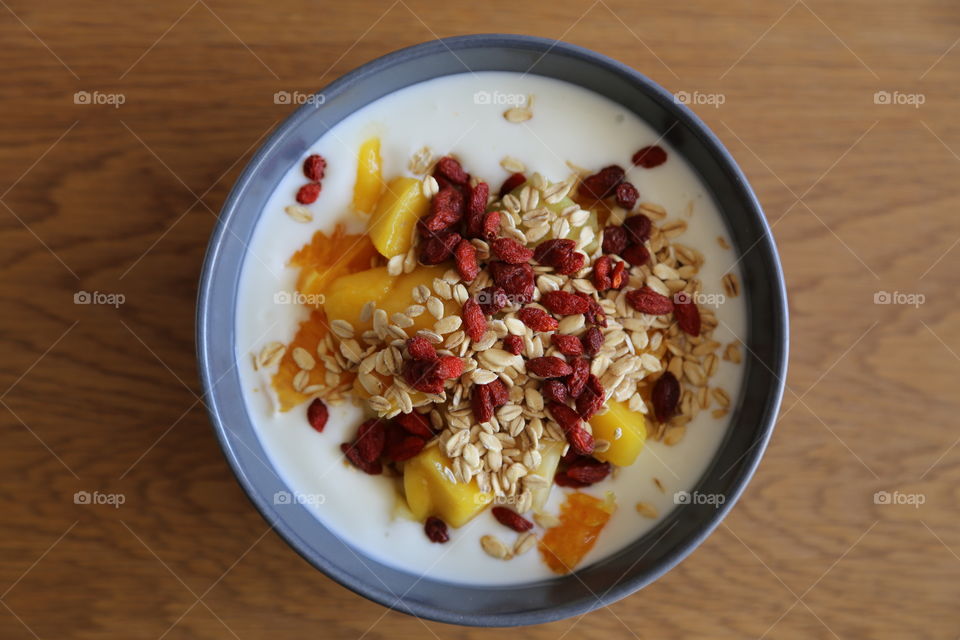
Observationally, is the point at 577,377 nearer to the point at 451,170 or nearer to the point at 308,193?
the point at 451,170

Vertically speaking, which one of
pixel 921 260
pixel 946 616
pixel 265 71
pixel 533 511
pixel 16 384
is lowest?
pixel 946 616

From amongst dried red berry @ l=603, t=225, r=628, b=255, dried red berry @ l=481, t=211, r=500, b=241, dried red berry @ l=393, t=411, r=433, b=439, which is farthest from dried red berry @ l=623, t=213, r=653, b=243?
dried red berry @ l=393, t=411, r=433, b=439

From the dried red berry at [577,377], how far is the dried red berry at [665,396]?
0.50 ft

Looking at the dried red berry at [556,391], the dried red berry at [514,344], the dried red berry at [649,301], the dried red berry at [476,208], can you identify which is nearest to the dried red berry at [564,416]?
the dried red berry at [556,391]

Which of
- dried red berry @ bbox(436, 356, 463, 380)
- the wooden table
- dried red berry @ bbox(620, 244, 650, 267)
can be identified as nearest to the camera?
dried red berry @ bbox(436, 356, 463, 380)

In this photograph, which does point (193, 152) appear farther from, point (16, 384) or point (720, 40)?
point (720, 40)

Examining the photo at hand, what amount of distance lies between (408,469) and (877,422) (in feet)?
3.21

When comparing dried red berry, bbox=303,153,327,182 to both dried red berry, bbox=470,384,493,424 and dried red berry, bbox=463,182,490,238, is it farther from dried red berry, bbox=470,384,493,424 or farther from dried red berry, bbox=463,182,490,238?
dried red berry, bbox=470,384,493,424

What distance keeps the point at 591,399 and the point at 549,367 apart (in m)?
0.09

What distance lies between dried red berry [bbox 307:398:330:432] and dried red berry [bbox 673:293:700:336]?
628 millimetres

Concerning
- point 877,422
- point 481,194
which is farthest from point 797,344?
point 481,194

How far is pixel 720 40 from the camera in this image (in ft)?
4.83

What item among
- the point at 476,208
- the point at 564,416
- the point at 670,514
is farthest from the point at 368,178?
the point at 670,514

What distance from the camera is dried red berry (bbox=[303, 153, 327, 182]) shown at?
3.92 ft
